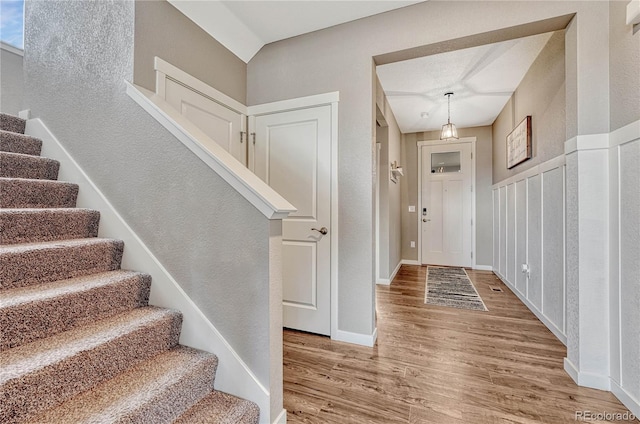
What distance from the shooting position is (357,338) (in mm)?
2264

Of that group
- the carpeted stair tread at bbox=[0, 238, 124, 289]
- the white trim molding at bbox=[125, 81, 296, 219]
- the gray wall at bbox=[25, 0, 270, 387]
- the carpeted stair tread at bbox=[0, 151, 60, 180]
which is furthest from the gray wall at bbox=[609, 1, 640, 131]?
the carpeted stair tread at bbox=[0, 151, 60, 180]

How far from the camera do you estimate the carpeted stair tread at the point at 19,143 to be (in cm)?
184

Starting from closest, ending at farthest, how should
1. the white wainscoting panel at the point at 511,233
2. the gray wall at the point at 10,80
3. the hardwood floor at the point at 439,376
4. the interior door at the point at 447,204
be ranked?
the hardwood floor at the point at 439,376, the gray wall at the point at 10,80, the white wainscoting panel at the point at 511,233, the interior door at the point at 447,204

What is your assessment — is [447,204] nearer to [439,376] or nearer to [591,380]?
[591,380]

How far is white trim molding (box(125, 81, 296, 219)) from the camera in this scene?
1263mm

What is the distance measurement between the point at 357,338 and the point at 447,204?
12.2ft

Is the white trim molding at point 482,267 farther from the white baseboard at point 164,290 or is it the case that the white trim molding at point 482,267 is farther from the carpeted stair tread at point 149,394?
the carpeted stair tread at point 149,394

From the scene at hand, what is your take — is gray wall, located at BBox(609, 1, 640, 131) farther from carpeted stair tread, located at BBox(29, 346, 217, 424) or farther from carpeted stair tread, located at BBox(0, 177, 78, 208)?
carpeted stair tread, located at BBox(0, 177, 78, 208)

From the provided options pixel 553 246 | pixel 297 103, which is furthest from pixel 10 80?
pixel 553 246

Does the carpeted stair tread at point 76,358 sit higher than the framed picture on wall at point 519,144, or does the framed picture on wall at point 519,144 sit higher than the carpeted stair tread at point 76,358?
the framed picture on wall at point 519,144

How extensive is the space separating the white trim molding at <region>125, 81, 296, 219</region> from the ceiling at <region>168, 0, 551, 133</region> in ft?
3.01

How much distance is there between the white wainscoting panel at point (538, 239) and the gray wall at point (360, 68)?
1207mm

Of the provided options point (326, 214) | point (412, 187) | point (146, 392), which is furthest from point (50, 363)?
point (412, 187)

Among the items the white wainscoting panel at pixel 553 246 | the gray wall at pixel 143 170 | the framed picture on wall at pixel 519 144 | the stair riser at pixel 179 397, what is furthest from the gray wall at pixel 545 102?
the stair riser at pixel 179 397
